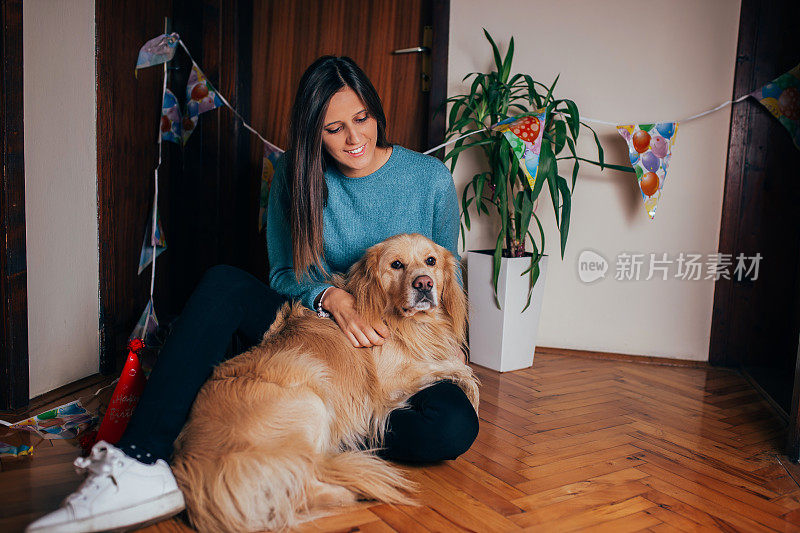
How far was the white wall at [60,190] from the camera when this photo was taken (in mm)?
1997

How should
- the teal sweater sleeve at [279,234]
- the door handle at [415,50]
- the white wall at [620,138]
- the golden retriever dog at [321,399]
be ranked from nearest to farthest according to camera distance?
the golden retriever dog at [321,399] → the teal sweater sleeve at [279,234] → the white wall at [620,138] → the door handle at [415,50]

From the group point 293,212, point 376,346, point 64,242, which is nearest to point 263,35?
point 64,242

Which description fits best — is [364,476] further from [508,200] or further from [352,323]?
[508,200]

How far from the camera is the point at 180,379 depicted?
4.23ft

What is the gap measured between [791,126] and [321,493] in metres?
2.45

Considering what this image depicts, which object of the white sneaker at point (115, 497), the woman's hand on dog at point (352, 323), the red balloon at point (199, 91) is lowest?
the white sneaker at point (115, 497)

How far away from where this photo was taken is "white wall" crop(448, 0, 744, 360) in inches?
104

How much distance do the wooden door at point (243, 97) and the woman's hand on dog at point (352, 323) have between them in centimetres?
147

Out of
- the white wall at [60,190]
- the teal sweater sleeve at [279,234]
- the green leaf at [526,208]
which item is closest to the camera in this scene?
the teal sweater sleeve at [279,234]

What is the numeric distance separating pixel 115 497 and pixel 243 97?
7.68 feet

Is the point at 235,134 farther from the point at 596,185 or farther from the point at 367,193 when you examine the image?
the point at 596,185

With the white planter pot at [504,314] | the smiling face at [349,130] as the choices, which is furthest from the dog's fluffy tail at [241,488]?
the white planter pot at [504,314]

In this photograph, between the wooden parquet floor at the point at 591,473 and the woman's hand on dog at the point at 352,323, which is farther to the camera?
the woman's hand on dog at the point at 352,323

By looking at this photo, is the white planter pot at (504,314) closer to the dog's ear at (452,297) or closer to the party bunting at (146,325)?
the dog's ear at (452,297)
